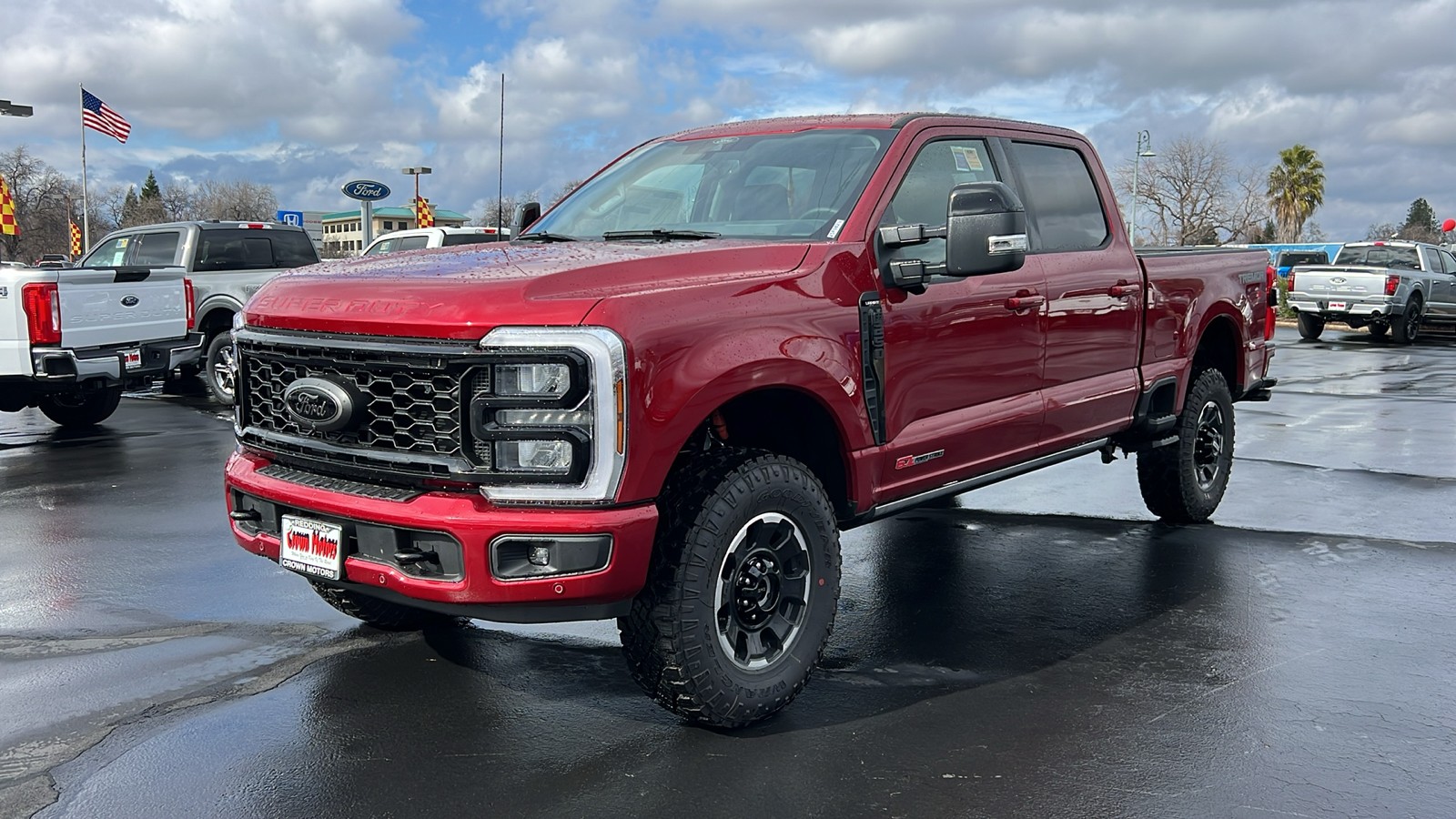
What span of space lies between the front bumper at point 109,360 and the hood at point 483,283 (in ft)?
21.4

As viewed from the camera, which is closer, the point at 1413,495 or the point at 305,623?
the point at 305,623

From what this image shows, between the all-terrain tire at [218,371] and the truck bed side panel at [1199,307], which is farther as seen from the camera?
the all-terrain tire at [218,371]

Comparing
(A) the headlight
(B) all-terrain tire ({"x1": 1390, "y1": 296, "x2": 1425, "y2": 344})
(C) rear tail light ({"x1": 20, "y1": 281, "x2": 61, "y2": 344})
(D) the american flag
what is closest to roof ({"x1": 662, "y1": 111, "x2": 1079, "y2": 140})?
(A) the headlight

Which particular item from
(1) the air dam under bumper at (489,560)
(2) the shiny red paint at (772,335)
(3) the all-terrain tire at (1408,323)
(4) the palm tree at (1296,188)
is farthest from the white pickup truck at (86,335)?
(4) the palm tree at (1296,188)

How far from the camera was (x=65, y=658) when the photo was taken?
4.60m

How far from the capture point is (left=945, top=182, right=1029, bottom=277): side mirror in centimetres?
426

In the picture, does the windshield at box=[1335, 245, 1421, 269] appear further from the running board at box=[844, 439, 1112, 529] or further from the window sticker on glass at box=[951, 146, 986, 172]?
the window sticker on glass at box=[951, 146, 986, 172]

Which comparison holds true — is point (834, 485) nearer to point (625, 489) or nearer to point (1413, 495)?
point (625, 489)

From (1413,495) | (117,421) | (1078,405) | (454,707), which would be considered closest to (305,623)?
(454,707)

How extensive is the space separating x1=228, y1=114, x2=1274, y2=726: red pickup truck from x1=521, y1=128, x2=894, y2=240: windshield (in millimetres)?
15

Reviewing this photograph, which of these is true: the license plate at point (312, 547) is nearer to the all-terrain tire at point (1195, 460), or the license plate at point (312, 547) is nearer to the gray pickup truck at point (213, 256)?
the all-terrain tire at point (1195, 460)

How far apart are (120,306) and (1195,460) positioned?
857cm

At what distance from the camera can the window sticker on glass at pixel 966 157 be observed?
16.5ft

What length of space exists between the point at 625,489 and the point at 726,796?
902mm
